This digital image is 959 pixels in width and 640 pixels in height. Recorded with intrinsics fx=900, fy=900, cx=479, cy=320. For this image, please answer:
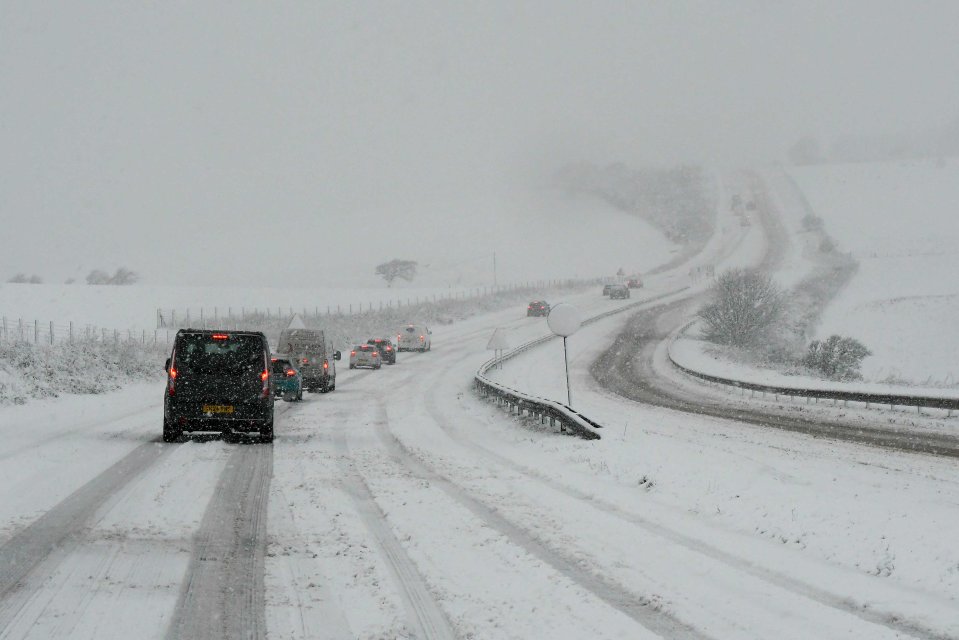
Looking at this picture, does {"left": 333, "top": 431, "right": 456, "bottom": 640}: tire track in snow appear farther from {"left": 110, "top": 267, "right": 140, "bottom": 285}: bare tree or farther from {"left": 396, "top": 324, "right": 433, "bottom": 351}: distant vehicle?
{"left": 110, "top": 267, "right": 140, "bottom": 285}: bare tree

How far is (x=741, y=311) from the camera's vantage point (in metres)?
54.1

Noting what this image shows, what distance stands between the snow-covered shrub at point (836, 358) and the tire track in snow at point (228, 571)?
39429 mm

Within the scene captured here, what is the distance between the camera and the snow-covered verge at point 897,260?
5907cm

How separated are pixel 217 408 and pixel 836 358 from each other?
125ft

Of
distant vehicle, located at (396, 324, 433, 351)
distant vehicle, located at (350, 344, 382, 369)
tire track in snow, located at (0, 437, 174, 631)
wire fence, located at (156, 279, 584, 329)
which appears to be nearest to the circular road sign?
tire track in snow, located at (0, 437, 174, 631)

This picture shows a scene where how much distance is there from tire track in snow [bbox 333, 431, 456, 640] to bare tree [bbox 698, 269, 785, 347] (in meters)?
46.0

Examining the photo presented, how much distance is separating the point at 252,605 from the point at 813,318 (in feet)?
225

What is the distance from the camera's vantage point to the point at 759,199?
16000 cm

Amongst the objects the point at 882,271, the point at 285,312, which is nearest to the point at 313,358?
the point at 285,312

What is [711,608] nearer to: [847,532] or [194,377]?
[847,532]

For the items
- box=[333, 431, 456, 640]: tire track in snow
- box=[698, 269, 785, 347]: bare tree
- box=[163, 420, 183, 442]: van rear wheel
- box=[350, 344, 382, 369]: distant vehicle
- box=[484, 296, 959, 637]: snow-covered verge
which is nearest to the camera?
box=[333, 431, 456, 640]: tire track in snow

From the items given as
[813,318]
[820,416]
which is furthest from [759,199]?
[820,416]

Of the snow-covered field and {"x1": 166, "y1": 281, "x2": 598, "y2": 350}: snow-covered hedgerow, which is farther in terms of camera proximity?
{"x1": 166, "y1": 281, "x2": 598, "y2": 350}: snow-covered hedgerow

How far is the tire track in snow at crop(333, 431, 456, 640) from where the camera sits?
5562 mm
